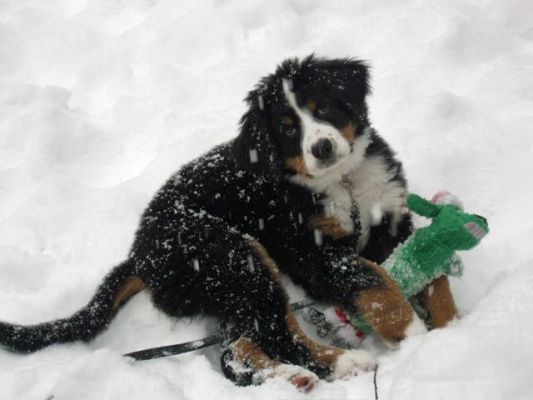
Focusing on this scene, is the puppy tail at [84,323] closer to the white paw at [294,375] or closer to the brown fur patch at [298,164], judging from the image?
the white paw at [294,375]

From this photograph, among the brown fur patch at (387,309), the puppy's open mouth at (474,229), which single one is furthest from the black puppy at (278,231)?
the puppy's open mouth at (474,229)

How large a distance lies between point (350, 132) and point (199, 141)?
4.78ft

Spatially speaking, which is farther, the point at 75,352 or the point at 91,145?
the point at 91,145

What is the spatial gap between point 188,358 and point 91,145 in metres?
2.28

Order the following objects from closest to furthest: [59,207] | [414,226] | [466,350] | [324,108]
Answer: [466,350], [324,108], [414,226], [59,207]

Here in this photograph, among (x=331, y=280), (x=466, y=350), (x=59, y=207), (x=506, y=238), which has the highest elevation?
(x=466, y=350)

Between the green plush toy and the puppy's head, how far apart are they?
510 mm

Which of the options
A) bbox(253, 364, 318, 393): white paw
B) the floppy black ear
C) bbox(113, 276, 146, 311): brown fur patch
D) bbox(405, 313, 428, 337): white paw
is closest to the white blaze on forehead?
the floppy black ear

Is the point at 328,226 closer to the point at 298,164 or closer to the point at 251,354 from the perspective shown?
the point at 298,164

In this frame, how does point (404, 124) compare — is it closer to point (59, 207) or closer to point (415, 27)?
point (415, 27)

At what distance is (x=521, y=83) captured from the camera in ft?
12.6

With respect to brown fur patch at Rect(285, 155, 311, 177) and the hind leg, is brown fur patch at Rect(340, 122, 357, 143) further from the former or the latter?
the hind leg

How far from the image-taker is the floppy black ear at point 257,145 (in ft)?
9.41

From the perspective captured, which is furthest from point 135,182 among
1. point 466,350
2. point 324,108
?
point 466,350
